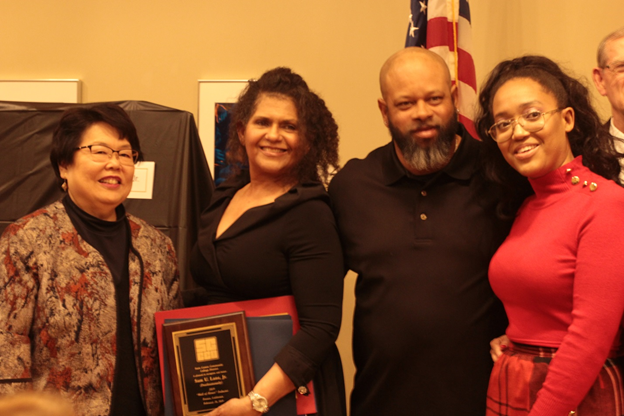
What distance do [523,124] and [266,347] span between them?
108 centimetres

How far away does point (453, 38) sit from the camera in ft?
10.6

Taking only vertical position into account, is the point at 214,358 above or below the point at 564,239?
below

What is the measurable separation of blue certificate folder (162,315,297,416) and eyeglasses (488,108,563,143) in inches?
36.0

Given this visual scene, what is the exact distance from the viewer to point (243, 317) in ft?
6.20

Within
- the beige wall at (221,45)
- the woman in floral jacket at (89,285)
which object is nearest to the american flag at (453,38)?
the beige wall at (221,45)

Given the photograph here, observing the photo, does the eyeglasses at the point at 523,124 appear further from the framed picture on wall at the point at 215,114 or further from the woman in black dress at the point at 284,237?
the framed picture on wall at the point at 215,114

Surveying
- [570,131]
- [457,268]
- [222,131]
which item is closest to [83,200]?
[457,268]

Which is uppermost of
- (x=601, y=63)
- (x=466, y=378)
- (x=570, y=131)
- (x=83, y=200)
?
(x=601, y=63)

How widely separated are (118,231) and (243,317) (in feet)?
1.90

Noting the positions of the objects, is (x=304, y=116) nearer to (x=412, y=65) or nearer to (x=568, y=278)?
(x=412, y=65)

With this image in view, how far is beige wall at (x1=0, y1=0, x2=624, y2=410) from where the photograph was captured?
12.9 feet

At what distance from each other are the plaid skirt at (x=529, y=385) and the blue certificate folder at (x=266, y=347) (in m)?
0.65

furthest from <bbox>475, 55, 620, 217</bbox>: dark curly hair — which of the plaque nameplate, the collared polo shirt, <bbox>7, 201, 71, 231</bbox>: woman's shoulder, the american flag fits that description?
<bbox>7, 201, 71, 231</bbox>: woman's shoulder

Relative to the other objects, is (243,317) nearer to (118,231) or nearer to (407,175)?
(118,231)
